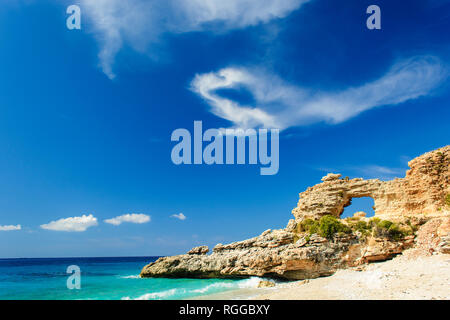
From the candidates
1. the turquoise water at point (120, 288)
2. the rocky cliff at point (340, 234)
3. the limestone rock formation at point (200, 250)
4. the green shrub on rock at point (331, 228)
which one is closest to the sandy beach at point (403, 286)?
the rocky cliff at point (340, 234)

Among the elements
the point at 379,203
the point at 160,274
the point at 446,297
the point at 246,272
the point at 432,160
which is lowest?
the point at 160,274

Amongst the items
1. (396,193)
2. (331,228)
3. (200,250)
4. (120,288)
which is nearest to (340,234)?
(331,228)

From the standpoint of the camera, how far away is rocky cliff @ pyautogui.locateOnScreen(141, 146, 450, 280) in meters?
22.5

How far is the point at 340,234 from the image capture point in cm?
2427

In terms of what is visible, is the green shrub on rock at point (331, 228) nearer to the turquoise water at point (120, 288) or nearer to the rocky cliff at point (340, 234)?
the rocky cliff at point (340, 234)

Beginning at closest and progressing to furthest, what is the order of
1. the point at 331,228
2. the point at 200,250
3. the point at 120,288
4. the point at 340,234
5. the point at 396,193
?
the point at 340,234
the point at 331,228
the point at 120,288
the point at 396,193
the point at 200,250

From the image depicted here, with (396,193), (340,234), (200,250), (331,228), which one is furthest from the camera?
(200,250)

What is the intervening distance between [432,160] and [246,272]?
22.7 metres

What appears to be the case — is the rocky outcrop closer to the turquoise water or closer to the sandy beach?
the sandy beach

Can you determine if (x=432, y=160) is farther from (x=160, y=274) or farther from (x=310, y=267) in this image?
(x=160, y=274)

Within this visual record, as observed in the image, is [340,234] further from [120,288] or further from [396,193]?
[120,288]
